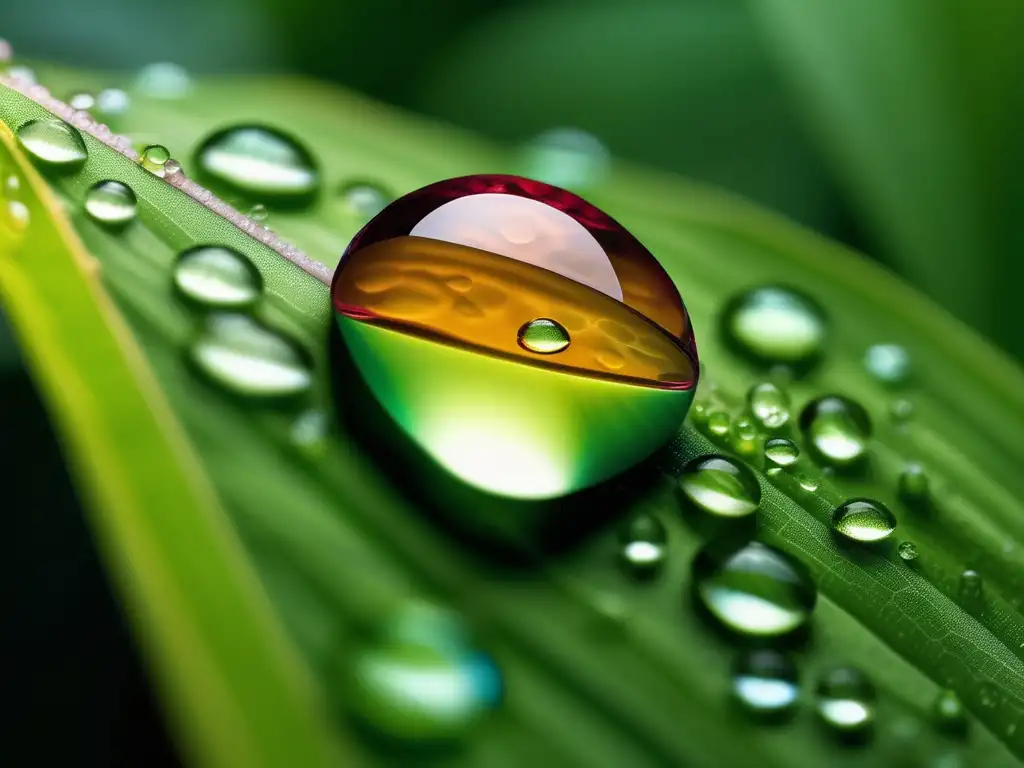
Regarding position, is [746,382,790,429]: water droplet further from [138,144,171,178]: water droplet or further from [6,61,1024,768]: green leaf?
[138,144,171,178]: water droplet

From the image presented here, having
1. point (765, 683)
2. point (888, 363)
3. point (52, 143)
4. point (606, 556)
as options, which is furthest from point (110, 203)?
point (888, 363)

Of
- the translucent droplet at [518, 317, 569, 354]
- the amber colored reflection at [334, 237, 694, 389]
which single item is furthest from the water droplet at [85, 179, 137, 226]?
the translucent droplet at [518, 317, 569, 354]

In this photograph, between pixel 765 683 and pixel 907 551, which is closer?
pixel 765 683

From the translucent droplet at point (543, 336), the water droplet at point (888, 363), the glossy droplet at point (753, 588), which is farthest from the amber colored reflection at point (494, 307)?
the water droplet at point (888, 363)

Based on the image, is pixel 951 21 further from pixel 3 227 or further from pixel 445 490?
pixel 3 227

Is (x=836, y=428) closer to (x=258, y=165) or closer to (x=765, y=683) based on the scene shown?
(x=765, y=683)

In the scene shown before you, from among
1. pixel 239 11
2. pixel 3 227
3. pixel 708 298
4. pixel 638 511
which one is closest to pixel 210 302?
pixel 3 227

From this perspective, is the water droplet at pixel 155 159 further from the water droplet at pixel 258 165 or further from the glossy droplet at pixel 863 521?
the glossy droplet at pixel 863 521
